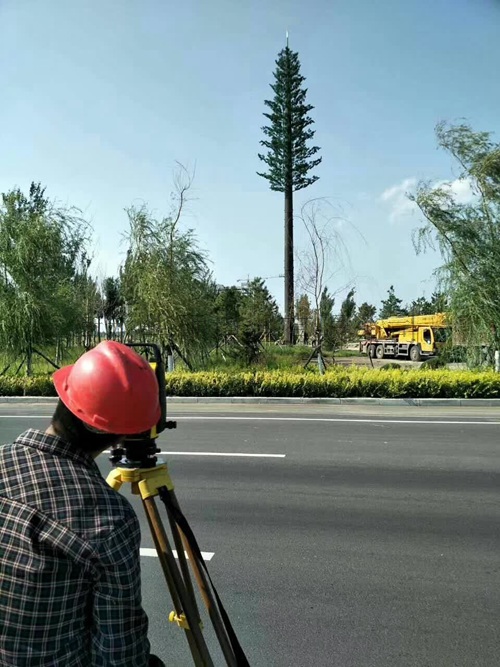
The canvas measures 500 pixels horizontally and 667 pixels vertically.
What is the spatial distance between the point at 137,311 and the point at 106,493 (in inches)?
640

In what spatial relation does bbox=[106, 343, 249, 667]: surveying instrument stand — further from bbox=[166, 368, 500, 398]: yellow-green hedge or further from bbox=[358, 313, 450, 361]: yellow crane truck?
bbox=[358, 313, 450, 361]: yellow crane truck

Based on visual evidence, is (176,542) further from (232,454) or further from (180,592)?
(232,454)

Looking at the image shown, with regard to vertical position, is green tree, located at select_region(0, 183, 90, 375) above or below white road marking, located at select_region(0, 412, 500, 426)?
above

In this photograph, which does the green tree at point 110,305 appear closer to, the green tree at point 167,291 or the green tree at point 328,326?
the green tree at point 167,291

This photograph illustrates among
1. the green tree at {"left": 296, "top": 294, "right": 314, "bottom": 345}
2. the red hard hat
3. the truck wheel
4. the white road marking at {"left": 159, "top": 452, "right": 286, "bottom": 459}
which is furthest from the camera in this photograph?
the truck wheel

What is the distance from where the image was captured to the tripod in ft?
4.75

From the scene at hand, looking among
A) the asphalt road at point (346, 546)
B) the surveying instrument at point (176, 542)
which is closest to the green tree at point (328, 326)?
the asphalt road at point (346, 546)

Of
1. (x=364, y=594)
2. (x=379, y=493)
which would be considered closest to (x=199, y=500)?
(x=379, y=493)

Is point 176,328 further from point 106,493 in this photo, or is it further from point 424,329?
point 424,329

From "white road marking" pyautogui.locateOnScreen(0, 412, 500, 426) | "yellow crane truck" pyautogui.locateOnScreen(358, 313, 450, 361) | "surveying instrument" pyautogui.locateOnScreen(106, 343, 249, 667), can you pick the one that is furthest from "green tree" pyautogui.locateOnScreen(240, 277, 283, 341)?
"surveying instrument" pyautogui.locateOnScreen(106, 343, 249, 667)

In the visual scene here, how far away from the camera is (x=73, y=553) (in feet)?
3.94

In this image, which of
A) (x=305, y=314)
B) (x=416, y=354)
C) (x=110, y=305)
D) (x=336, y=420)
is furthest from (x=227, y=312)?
(x=336, y=420)

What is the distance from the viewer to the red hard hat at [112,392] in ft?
4.35

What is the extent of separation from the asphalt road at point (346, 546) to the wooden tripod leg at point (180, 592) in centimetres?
161
